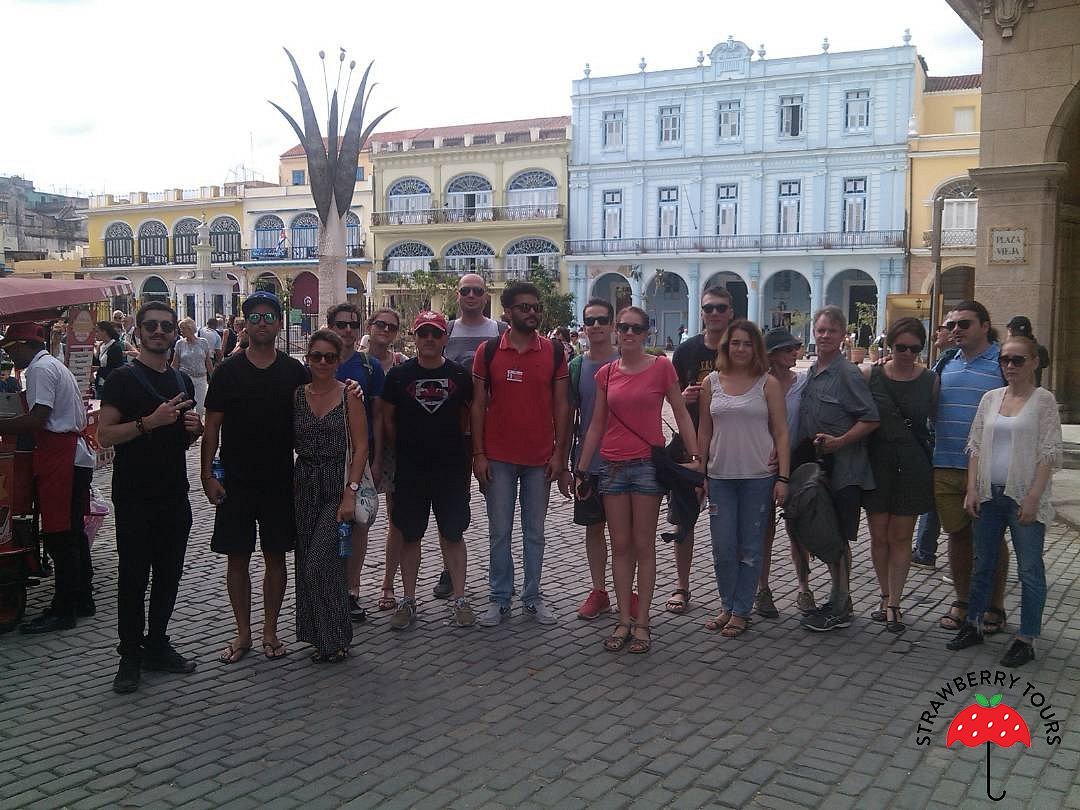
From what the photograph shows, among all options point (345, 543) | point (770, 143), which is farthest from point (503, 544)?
point (770, 143)

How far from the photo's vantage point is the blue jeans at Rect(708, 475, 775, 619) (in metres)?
5.54

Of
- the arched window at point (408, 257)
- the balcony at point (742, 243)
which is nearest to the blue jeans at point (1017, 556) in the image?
the balcony at point (742, 243)

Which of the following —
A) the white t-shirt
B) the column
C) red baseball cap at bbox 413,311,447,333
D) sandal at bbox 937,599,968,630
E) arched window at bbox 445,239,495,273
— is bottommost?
sandal at bbox 937,599,968,630

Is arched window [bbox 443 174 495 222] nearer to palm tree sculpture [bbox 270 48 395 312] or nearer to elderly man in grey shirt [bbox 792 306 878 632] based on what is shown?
palm tree sculpture [bbox 270 48 395 312]

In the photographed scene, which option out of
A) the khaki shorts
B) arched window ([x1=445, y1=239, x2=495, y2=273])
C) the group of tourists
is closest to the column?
arched window ([x1=445, y1=239, x2=495, y2=273])

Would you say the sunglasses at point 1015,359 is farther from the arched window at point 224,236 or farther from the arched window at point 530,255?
the arched window at point 224,236

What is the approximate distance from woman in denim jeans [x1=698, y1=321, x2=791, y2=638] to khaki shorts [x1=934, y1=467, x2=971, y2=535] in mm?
861

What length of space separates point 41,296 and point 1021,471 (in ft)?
19.2

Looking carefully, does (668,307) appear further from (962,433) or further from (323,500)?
(323,500)

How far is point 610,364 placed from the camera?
573 cm

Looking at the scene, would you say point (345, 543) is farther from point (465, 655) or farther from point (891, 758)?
point (891, 758)

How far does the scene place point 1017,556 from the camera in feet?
16.7

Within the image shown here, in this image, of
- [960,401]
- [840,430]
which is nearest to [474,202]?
[840,430]

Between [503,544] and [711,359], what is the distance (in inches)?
67.6
